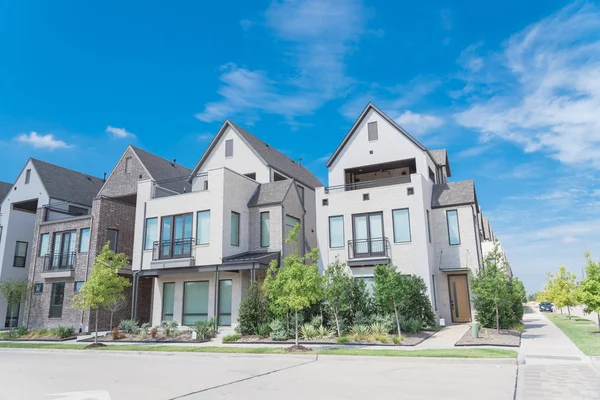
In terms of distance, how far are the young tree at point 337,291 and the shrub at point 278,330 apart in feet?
6.91

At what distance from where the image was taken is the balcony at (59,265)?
1010 inches

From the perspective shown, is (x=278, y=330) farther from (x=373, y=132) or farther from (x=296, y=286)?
(x=373, y=132)

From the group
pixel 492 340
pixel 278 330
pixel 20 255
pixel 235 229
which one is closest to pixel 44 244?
pixel 20 255

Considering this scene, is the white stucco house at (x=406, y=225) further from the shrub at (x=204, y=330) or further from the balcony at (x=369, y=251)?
the shrub at (x=204, y=330)

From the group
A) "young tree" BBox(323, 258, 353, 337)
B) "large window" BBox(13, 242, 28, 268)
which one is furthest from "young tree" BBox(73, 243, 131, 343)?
"large window" BBox(13, 242, 28, 268)

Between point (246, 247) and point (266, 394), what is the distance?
15.7 meters

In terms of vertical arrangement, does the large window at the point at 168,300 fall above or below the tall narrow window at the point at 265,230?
below

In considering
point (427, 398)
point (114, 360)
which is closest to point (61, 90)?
point (114, 360)

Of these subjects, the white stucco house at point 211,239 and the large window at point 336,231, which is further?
the large window at point 336,231

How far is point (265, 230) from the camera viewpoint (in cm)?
2375

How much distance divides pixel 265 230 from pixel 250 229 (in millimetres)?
884

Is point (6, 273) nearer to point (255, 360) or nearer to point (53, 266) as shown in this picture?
point (53, 266)

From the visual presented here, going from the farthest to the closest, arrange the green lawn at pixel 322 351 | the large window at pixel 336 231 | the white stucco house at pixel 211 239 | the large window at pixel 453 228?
the large window at pixel 336 231, the large window at pixel 453 228, the white stucco house at pixel 211 239, the green lawn at pixel 322 351

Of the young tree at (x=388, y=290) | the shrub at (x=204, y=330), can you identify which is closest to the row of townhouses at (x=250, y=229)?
the shrub at (x=204, y=330)
